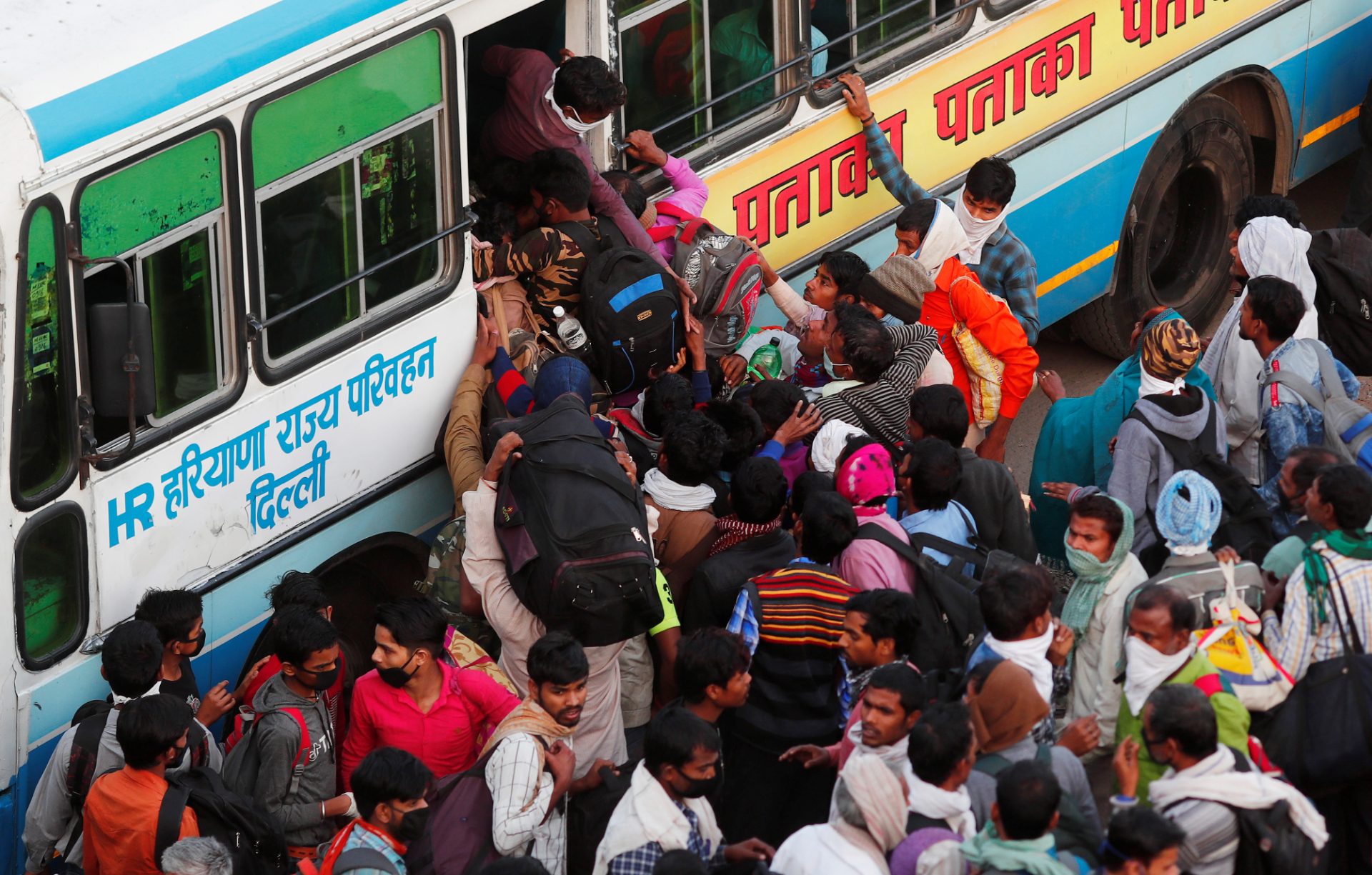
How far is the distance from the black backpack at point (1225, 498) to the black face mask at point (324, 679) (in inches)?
100

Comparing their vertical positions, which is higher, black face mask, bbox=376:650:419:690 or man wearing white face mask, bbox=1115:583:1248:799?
black face mask, bbox=376:650:419:690

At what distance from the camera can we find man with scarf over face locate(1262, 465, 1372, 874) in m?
4.40

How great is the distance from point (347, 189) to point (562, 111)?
1.07 metres

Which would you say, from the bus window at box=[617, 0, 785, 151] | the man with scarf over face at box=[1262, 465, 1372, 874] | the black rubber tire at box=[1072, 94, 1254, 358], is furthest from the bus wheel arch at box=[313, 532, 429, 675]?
the black rubber tire at box=[1072, 94, 1254, 358]

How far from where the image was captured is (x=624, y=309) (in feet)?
17.9

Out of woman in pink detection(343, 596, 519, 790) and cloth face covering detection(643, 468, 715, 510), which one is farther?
cloth face covering detection(643, 468, 715, 510)

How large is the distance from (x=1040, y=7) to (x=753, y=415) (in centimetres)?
290

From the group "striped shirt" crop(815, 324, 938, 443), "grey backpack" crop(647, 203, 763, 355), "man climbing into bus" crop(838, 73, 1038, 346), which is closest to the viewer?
"striped shirt" crop(815, 324, 938, 443)

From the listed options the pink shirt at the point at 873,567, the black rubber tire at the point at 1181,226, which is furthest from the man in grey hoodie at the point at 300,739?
the black rubber tire at the point at 1181,226

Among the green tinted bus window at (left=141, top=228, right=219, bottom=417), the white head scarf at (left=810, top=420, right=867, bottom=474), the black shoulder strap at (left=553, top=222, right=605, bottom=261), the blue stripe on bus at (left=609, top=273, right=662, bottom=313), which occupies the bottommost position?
the white head scarf at (left=810, top=420, right=867, bottom=474)

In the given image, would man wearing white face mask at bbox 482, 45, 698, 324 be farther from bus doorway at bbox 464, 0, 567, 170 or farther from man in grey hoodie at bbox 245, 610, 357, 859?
man in grey hoodie at bbox 245, 610, 357, 859

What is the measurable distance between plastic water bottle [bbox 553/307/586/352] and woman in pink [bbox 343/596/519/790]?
136cm

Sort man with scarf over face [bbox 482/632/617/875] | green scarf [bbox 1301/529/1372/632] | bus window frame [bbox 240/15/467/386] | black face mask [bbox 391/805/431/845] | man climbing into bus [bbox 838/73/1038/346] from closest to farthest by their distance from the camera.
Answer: black face mask [bbox 391/805/431/845]
man with scarf over face [bbox 482/632/617/875]
green scarf [bbox 1301/529/1372/632]
bus window frame [bbox 240/15/467/386]
man climbing into bus [bbox 838/73/1038/346]

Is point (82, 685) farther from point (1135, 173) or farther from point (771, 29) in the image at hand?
point (1135, 173)
